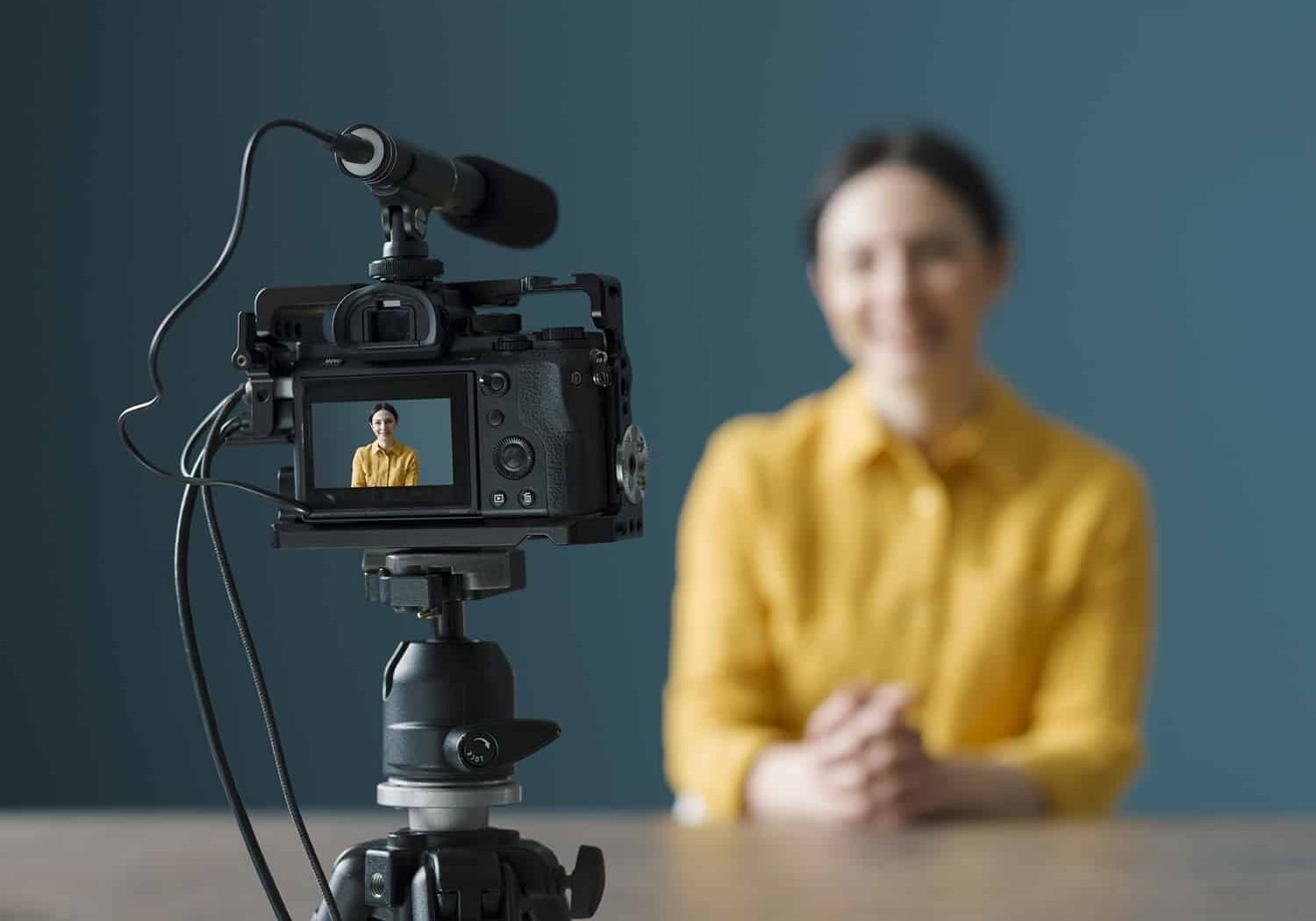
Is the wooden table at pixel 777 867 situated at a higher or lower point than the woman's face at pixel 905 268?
lower

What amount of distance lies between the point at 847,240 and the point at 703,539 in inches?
17.5

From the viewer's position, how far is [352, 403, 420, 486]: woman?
736 millimetres

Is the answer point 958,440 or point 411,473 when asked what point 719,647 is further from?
point 411,473

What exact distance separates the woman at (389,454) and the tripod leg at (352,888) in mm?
183

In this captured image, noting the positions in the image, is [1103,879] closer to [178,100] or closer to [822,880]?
[822,880]

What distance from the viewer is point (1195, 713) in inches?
117

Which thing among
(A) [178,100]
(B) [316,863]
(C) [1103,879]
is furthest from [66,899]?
(A) [178,100]

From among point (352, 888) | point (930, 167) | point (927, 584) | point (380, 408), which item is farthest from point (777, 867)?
point (930, 167)

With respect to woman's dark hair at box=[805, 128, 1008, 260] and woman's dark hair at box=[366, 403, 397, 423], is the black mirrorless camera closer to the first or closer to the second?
woman's dark hair at box=[366, 403, 397, 423]

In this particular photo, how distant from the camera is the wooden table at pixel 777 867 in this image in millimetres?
1107

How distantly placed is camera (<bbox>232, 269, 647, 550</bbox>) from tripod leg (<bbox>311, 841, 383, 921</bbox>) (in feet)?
0.51

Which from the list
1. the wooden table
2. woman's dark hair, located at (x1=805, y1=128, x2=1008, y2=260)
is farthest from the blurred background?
the wooden table

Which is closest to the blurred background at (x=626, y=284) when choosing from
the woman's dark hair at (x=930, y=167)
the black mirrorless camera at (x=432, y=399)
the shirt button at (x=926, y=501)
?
the woman's dark hair at (x=930, y=167)

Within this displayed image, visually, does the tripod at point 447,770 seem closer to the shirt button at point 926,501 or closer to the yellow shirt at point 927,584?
the yellow shirt at point 927,584
